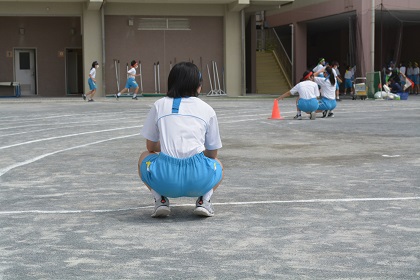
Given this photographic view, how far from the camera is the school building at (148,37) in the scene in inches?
1492

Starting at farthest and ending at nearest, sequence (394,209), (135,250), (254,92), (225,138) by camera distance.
A: 1. (254,92)
2. (225,138)
3. (394,209)
4. (135,250)

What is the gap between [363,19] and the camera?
125ft

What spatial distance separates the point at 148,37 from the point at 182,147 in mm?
32620

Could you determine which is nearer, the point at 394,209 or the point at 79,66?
the point at 394,209

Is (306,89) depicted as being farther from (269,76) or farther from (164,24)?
(269,76)

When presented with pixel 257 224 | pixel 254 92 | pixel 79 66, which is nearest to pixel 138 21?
pixel 79 66

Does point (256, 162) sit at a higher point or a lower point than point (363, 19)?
lower

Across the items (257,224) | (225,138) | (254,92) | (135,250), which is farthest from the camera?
→ (254,92)

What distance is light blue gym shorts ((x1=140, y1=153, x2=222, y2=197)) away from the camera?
6.74 meters

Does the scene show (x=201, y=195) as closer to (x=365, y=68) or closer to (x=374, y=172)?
(x=374, y=172)

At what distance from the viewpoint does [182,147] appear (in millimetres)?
6852

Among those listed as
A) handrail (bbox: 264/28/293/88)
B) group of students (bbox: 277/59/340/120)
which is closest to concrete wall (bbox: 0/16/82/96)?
handrail (bbox: 264/28/293/88)

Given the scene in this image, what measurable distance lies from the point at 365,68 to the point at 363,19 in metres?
2.42

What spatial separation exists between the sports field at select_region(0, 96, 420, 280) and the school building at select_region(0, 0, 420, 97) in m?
24.2
